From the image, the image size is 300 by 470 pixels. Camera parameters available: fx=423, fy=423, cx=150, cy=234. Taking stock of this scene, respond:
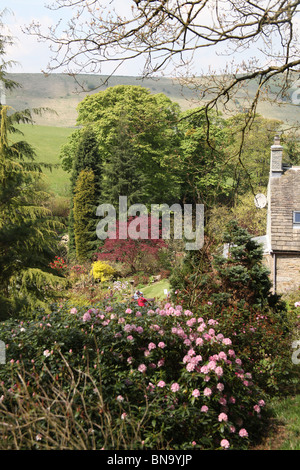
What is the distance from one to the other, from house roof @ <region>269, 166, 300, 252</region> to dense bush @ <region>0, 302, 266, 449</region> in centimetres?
1028

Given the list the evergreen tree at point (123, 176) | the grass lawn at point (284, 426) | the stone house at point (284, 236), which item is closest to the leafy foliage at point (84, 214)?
the evergreen tree at point (123, 176)

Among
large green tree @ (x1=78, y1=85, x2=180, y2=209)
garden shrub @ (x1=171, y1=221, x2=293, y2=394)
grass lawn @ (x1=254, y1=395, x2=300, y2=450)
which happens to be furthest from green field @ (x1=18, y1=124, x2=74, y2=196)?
grass lawn @ (x1=254, y1=395, x2=300, y2=450)

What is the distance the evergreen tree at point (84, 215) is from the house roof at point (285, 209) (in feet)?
34.4

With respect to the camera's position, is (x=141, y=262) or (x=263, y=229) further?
(x=263, y=229)

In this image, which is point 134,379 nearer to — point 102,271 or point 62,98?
point 102,271

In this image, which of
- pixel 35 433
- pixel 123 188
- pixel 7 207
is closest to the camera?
pixel 35 433

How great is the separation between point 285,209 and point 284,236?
1.31m
